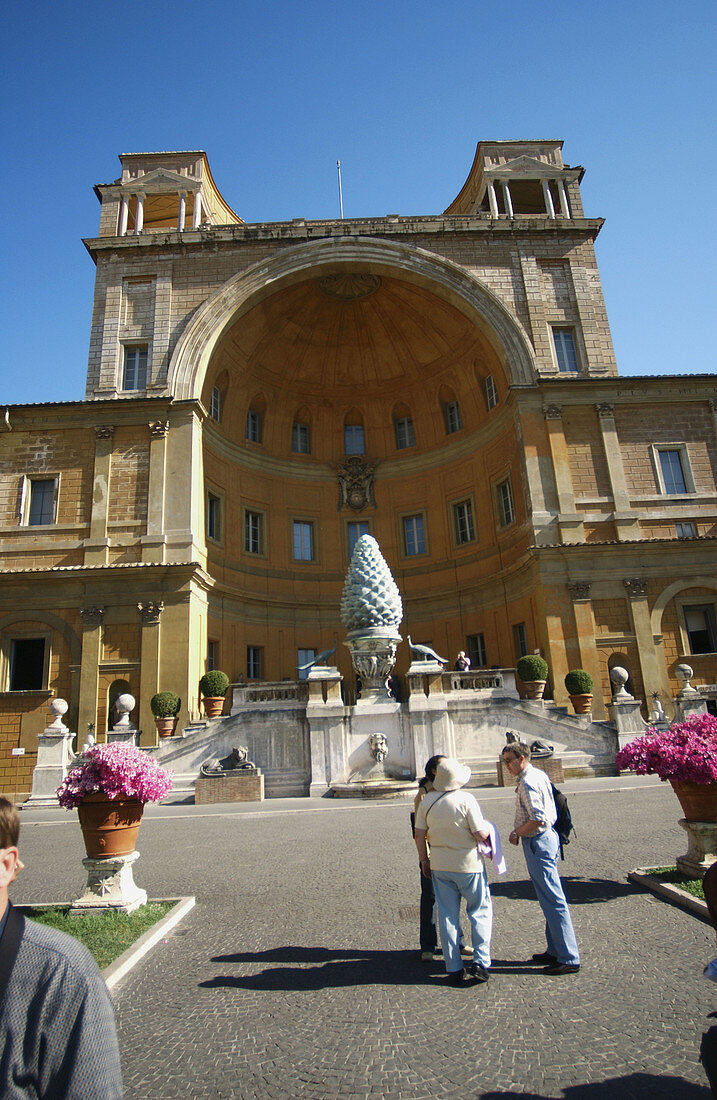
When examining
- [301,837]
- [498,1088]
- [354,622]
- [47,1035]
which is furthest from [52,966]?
[354,622]

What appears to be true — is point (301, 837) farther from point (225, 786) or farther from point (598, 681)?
point (598, 681)

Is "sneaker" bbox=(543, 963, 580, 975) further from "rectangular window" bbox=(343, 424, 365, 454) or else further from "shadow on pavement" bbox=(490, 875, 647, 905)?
"rectangular window" bbox=(343, 424, 365, 454)

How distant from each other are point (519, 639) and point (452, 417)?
10.8 meters

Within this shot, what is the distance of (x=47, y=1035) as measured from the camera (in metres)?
1.73

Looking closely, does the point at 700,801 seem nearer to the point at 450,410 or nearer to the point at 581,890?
the point at 581,890

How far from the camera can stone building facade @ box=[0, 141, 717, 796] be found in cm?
2270

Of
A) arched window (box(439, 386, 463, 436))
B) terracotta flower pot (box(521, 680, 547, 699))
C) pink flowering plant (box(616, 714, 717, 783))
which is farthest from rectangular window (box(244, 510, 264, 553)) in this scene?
pink flowering plant (box(616, 714, 717, 783))

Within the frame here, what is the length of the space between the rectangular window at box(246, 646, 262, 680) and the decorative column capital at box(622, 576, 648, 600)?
1468 cm

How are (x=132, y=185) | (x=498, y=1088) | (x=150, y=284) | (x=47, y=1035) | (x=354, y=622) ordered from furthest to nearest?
(x=132, y=185) < (x=150, y=284) < (x=354, y=622) < (x=498, y=1088) < (x=47, y=1035)

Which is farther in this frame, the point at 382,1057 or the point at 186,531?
the point at 186,531

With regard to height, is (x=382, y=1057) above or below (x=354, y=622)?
below

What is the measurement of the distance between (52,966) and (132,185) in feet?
109

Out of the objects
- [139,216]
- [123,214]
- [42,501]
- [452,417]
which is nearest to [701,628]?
[452,417]

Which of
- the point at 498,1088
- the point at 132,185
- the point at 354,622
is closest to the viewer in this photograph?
the point at 498,1088
